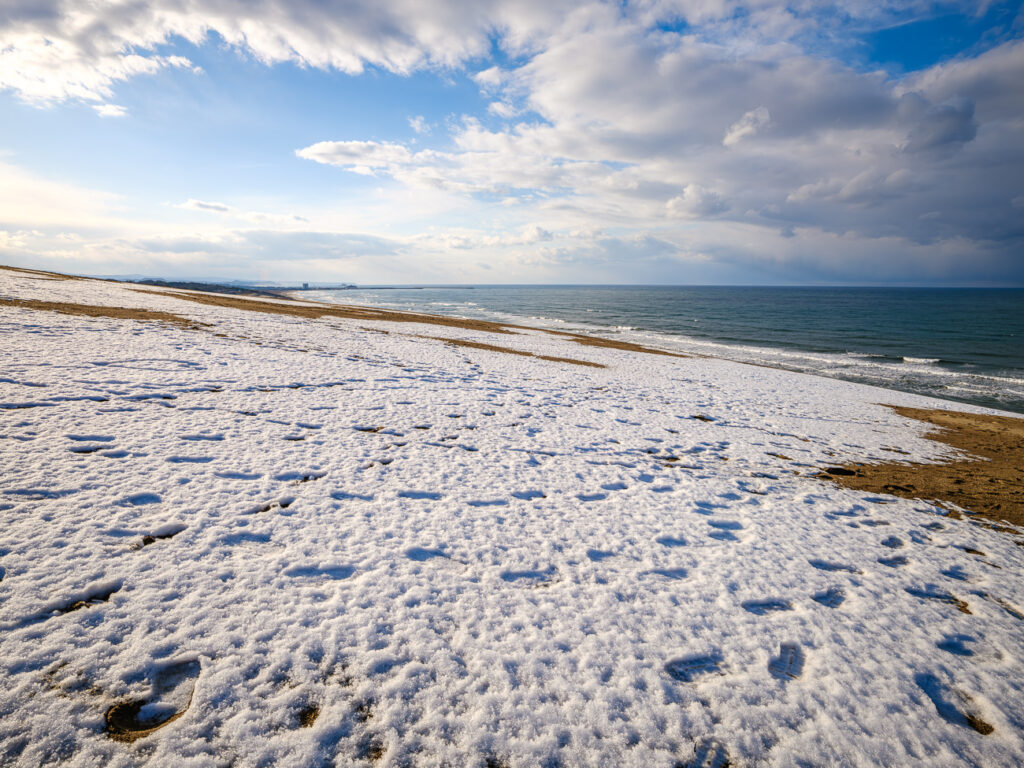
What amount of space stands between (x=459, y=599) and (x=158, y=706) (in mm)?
2491

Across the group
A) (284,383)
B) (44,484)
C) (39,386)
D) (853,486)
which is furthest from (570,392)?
(39,386)

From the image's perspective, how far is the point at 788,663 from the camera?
4.15 metres

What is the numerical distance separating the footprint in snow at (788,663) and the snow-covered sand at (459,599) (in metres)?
0.05

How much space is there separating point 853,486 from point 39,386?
A: 1757cm

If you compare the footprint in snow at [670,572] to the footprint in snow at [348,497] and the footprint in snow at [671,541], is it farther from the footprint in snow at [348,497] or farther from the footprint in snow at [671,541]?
the footprint in snow at [348,497]

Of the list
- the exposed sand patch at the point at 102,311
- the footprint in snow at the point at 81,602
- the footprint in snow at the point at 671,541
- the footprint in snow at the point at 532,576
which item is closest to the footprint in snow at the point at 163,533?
the footprint in snow at the point at 81,602

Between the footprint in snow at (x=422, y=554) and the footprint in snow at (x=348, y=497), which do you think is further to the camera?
the footprint in snow at (x=348, y=497)

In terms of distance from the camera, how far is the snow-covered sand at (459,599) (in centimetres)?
319

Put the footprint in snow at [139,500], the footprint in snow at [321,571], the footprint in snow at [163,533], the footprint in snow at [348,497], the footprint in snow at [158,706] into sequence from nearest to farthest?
the footprint in snow at [158,706] → the footprint in snow at [321,571] → the footprint in snow at [163,533] → the footprint in snow at [139,500] → the footprint in snow at [348,497]

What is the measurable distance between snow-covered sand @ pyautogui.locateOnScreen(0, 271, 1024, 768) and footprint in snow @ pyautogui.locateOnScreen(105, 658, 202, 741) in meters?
0.02

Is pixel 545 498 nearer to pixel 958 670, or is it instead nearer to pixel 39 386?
pixel 958 670

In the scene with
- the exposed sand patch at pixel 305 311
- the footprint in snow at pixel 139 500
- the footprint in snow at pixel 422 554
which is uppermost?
the exposed sand patch at pixel 305 311

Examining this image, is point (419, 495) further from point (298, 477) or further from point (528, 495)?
point (298, 477)

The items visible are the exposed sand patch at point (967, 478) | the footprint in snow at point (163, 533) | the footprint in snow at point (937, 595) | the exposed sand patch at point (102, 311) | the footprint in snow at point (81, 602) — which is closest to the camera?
the footprint in snow at point (81, 602)
